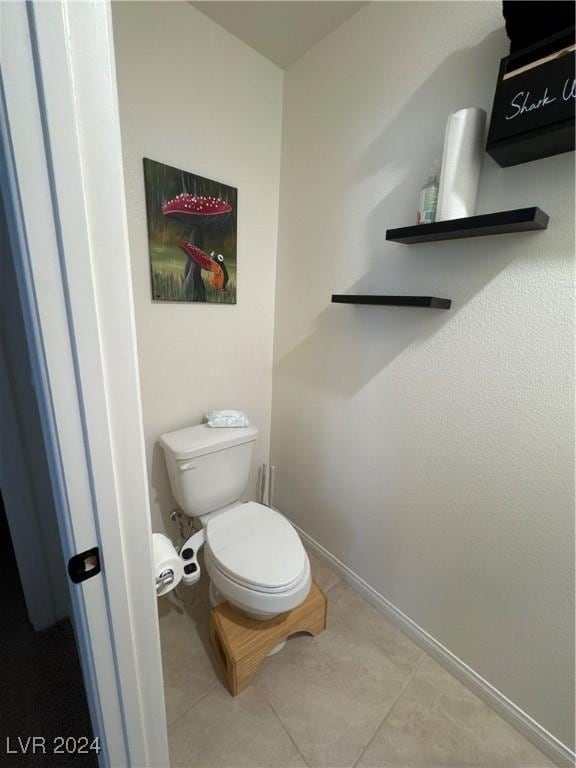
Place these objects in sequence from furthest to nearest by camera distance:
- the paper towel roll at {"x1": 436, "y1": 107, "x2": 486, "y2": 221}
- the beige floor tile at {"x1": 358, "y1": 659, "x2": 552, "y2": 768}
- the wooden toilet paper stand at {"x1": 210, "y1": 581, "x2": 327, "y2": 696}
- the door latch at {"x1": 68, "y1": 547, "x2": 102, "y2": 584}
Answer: the wooden toilet paper stand at {"x1": 210, "y1": 581, "x2": 327, "y2": 696} → the beige floor tile at {"x1": 358, "y1": 659, "x2": 552, "y2": 768} → the paper towel roll at {"x1": 436, "y1": 107, "x2": 486, "y2": 221} → the door latch at {"x1": 68, "y1": 547, "x2": 102, "y2": 584}

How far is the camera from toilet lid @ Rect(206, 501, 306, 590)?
1.12 meters

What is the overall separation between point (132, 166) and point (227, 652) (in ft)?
6.00

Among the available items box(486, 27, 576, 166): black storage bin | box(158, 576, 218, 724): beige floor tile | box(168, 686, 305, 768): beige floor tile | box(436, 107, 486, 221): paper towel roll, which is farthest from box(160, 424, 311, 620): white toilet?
box(486, 27, 576, 166): black storage bin

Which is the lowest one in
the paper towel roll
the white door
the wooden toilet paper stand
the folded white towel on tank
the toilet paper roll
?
the wooden toilet paper stand

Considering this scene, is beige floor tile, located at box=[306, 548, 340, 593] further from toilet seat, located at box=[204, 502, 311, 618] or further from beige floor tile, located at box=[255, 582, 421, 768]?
toilet seat, located at box=[204, 502, 311, 618]

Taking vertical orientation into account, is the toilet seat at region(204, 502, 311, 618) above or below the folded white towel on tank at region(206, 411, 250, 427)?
below

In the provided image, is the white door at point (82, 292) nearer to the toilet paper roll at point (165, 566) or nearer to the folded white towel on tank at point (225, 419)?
the toilet paper roll at point (165, 566)

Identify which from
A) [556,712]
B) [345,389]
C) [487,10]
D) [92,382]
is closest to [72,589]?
[92,382]

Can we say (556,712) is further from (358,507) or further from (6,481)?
(6,481)

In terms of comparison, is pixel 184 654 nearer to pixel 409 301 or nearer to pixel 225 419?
pixel 225 419

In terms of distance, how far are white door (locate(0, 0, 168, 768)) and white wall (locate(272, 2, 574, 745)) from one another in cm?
101

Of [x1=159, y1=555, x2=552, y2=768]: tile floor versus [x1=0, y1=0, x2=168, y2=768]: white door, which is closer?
[x1=0, y1=0, x2=168, y2=768]: white door

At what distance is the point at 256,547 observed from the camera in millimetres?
1238

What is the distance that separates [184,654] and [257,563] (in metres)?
0.56
